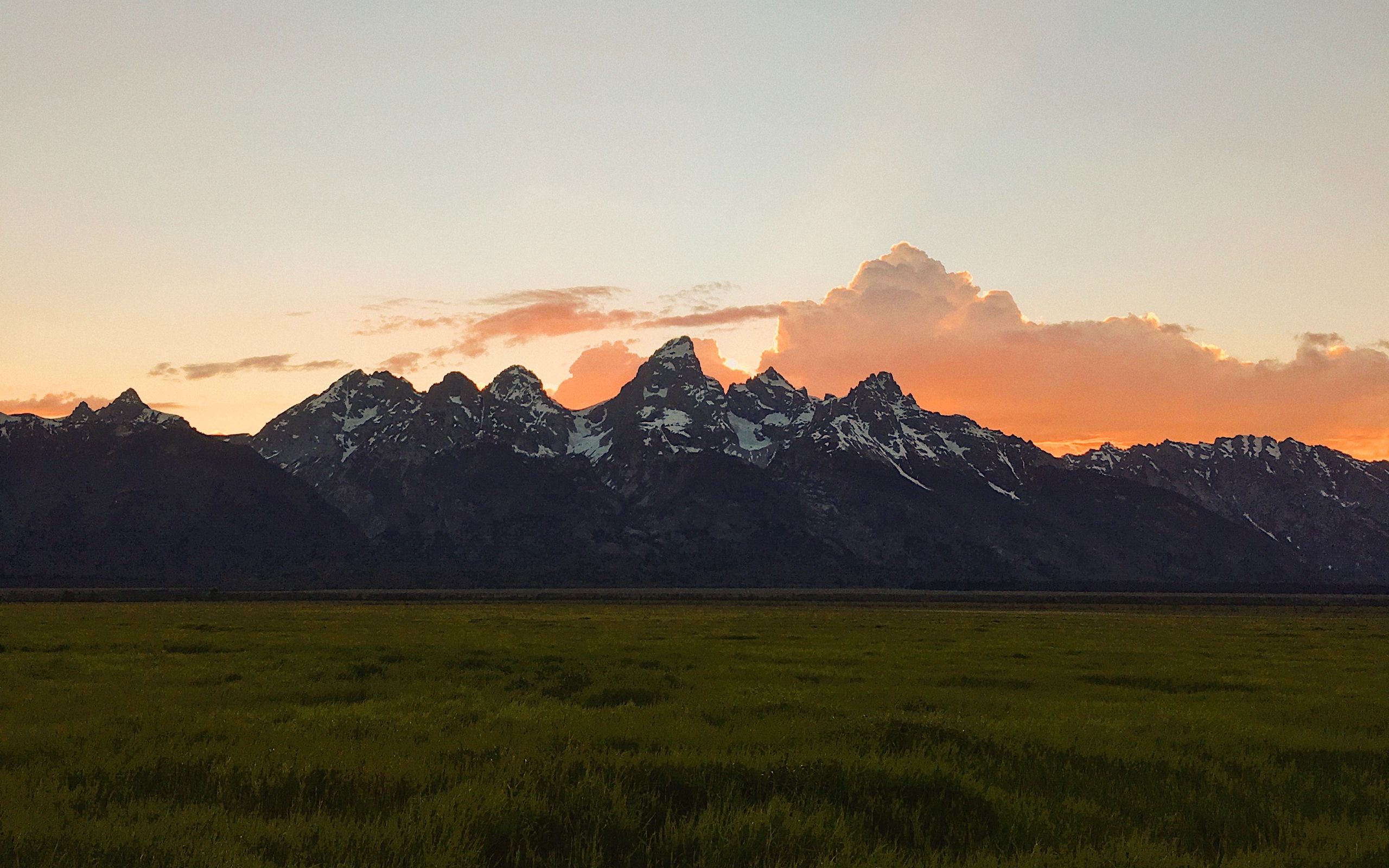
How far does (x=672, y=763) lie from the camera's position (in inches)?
596

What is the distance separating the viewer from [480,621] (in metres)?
79.1

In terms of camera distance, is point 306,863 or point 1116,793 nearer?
point 306,863

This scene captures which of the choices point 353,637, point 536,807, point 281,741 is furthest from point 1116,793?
point 353,637

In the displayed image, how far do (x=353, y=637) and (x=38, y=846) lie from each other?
43334 millimetres

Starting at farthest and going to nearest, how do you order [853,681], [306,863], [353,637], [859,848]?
[353,637] → [853,681] → [859,848] → [306,863]

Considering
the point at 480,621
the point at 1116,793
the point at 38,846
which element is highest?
the point at 38,846

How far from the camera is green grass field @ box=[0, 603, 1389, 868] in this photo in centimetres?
1118

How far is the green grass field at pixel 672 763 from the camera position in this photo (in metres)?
11.2

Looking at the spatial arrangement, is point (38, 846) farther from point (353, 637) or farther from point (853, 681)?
point (353, 637)

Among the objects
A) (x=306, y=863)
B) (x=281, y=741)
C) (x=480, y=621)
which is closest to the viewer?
(x=306, y=863)

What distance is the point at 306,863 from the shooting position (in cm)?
993

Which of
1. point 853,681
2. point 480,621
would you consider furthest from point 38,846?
point 480,621

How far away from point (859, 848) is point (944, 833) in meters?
1.89

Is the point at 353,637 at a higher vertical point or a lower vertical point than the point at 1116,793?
lower
